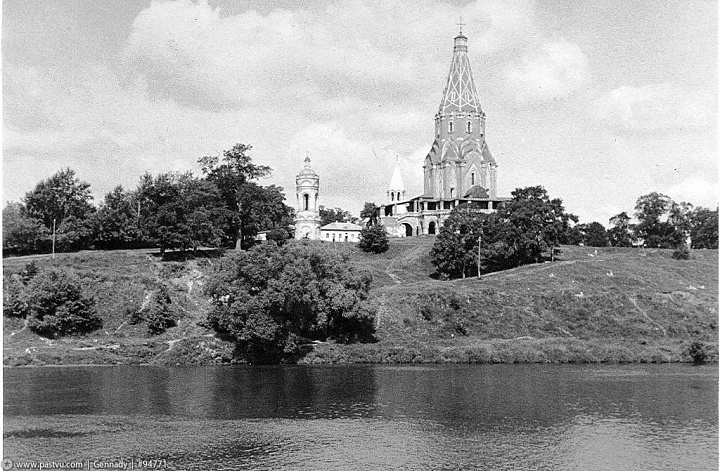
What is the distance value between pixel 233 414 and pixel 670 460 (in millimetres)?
21033

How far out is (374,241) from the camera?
104625 millimetres

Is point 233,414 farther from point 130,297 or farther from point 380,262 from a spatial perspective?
point 380,262

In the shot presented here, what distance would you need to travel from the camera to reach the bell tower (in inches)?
4277

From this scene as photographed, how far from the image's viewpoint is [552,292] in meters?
78.2

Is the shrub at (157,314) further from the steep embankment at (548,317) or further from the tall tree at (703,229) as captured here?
the tall tree at (703,229)

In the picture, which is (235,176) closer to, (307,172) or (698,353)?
(307,172)

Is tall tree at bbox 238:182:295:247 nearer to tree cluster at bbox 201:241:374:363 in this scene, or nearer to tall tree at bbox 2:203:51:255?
tall tree at bbox 2:203:51:255

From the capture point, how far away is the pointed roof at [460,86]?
131 m

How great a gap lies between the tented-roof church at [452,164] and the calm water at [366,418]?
246 ft

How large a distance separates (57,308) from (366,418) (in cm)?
3757

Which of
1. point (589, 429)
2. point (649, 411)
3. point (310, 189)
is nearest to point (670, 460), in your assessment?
point (589, 429)

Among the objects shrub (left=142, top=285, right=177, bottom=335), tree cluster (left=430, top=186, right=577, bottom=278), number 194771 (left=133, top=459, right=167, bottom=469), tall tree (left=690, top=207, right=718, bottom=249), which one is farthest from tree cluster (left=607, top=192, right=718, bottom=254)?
number 194771 (left=133, top=459, right=167, bottom=469)

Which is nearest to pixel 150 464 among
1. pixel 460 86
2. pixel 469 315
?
pixel 469 315

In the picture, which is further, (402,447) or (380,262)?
(380,262)
